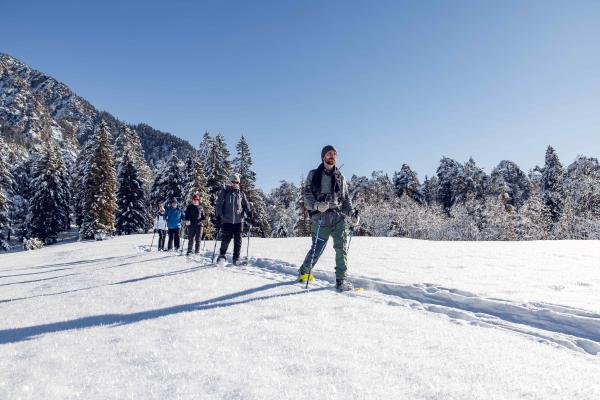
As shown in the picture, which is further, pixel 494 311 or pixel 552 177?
pixel 552 177

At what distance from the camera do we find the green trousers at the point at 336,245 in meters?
6.39

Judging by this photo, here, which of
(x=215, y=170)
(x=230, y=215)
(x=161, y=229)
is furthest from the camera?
(x=215, y=170)

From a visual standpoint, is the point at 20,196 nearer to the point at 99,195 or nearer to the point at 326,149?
the point at 99,195

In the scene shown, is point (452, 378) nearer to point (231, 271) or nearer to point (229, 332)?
point (229, 332)

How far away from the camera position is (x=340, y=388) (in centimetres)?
253

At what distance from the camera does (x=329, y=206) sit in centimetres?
641

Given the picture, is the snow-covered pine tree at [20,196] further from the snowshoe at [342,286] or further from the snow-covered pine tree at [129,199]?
the snowshoe at [342,286]

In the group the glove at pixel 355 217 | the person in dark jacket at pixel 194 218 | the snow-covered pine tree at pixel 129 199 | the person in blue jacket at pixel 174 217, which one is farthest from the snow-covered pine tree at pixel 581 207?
the snow-covered pine tree at pixel 129 199

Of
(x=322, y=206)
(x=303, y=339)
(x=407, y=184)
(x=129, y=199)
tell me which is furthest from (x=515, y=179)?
(x=303, y=339)

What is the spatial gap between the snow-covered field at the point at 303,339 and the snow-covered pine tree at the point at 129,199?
138 feet

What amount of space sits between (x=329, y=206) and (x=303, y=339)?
315 centimetres

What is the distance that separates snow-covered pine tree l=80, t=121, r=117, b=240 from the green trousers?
117 ft

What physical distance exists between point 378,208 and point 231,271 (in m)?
44.0

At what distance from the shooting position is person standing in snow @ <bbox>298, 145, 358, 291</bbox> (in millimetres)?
6422
